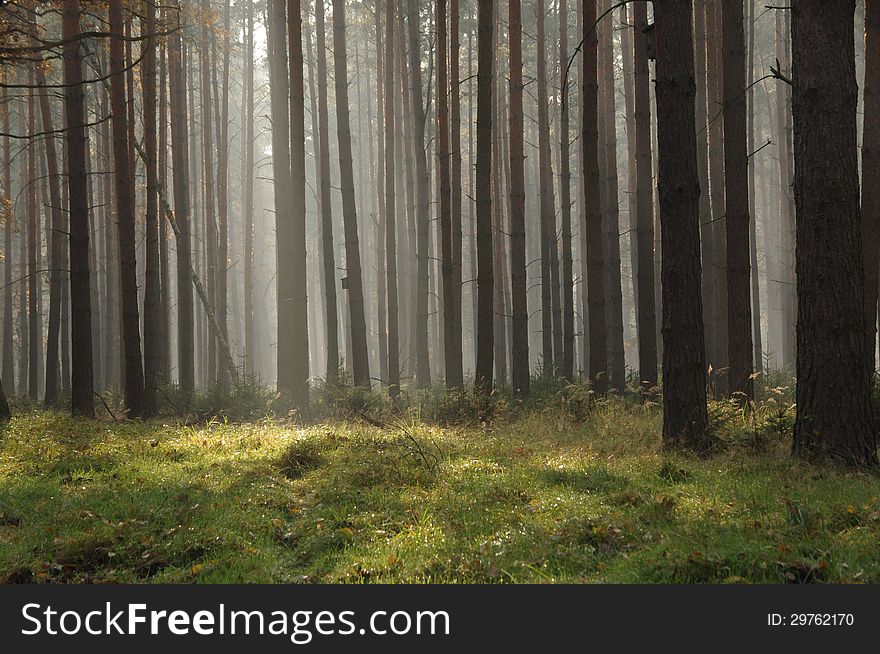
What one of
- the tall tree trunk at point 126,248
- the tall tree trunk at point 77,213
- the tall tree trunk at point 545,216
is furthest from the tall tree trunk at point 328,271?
the tall tree trunk at point 77,213

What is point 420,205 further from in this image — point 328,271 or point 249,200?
point 249,200

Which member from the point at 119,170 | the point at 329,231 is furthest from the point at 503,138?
the point at 119,170

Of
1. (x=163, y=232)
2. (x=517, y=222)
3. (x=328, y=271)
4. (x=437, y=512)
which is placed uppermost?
(x=163, y=232)

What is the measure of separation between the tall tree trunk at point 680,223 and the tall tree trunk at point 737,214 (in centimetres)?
263

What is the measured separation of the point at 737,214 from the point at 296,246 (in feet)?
25.6

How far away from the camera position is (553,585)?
4230 mm

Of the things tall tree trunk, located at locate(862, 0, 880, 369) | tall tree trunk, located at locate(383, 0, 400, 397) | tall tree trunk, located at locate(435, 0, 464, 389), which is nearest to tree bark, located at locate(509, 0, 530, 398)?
tall tree trunk, located at locate(435, 0, 464, 389)

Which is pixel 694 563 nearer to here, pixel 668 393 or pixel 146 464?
pixel 668 393

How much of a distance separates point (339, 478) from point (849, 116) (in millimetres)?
5858

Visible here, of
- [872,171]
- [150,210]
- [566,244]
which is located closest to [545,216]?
[566,244]

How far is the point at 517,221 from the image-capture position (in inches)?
575

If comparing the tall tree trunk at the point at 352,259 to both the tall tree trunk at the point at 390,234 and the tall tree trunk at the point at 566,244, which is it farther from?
the tall tree trunk at the point at 566,244

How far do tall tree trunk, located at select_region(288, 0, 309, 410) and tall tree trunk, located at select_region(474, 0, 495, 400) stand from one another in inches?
130

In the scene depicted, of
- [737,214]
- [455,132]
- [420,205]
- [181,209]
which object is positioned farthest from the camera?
[420,205]
